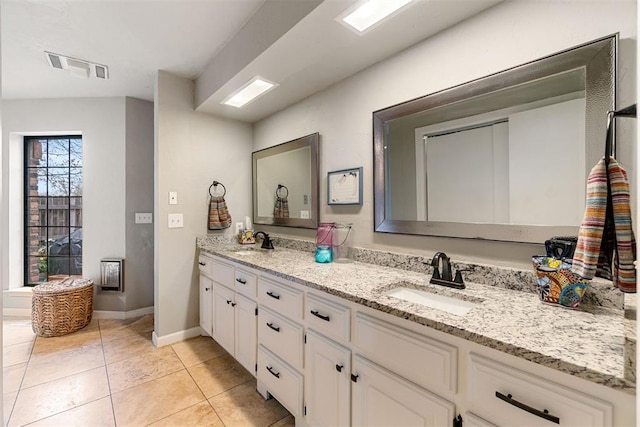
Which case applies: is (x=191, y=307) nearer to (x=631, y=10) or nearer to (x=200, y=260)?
(x=200, y=260)

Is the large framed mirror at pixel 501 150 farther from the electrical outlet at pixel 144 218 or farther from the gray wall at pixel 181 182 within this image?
the electrical outlet at pixel 144 218

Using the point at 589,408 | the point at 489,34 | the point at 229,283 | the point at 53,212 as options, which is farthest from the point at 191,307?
the point at 489,34

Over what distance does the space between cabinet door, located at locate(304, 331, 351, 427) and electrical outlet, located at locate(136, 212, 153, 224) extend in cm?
275

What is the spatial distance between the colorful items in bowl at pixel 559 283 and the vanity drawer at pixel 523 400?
419mm

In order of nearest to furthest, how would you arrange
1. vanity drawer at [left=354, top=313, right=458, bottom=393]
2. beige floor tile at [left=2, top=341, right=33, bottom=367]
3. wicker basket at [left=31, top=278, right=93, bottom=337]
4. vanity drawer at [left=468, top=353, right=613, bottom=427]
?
vanity drawer at [left=468, top=353, right=613, bottom=427] < vanity drawer at [left=354, top=313, right=458, bottom=393] < beige floor tile at [left=2, top=341, right=33, bottom=367] < wicker basket at [left=31, top=278, right=93, bottom=337]

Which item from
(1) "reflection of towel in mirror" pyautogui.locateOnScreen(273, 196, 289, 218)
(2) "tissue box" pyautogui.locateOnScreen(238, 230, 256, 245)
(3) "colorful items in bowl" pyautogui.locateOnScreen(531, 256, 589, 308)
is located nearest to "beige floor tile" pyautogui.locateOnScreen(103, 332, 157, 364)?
(2) "tissue box" pyautogui.locateOnScreen(238, 230, 256, 245)

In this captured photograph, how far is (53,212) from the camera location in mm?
3332

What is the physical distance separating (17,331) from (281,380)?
2993mm

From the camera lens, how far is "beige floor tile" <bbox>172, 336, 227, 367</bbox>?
2.31 meters

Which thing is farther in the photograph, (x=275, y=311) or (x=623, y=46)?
(x=275, y=311)

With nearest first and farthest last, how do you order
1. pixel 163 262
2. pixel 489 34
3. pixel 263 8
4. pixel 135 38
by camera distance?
pixel 489 34, pixel 263 8, pixel 135 38, pixel 163 262

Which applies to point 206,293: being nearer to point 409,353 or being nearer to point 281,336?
point 281,336

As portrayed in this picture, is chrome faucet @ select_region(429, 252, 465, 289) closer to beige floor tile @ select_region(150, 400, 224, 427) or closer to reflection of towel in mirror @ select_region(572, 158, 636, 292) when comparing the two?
reflection of towel in mirror @ select_region(572, 158, 636, 292)

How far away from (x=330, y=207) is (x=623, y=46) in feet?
5.38
